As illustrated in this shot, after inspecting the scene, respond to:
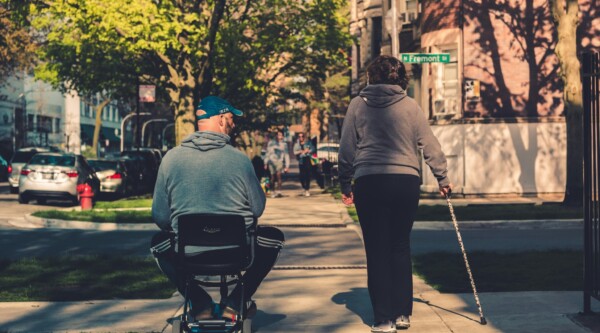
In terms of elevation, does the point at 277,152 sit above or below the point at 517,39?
below

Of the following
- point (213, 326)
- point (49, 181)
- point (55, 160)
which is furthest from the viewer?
point (55, 160)

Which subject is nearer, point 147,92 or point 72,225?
point 72,225

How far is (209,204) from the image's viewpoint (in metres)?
5.95

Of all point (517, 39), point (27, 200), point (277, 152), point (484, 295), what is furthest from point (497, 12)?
point (484, 295)

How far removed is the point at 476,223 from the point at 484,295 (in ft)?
30.5

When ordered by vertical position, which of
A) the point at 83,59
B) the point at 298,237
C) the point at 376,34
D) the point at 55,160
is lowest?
the point at 298,237

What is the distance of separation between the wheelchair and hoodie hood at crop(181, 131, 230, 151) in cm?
53

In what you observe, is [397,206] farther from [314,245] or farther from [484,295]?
[314,245]

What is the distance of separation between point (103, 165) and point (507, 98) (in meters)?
13.3

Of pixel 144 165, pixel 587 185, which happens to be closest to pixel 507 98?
pixel 144 165

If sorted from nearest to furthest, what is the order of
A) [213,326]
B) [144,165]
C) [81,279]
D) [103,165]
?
[213,326] < [81,279] < [103,165] < [144,165]

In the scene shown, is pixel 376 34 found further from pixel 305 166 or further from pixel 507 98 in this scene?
pixel 507 98

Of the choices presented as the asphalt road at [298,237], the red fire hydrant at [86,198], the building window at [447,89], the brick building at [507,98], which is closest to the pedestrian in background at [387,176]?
the asphalt road at [298,237]

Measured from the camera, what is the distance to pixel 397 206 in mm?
7023
